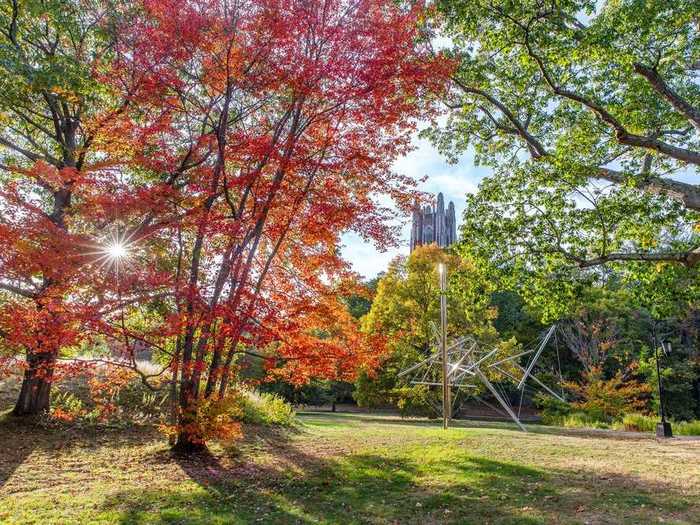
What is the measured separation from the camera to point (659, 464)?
7566 mm

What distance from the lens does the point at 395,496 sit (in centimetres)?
574

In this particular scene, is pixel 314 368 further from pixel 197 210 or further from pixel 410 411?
pixel 410 411

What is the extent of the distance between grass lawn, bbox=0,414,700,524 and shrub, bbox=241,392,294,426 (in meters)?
1.94

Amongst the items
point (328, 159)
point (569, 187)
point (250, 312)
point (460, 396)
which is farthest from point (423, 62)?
point (460, 396)

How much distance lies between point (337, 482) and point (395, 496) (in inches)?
42.1

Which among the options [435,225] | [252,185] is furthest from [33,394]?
[435,225]

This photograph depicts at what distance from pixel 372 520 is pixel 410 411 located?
68.7 ft

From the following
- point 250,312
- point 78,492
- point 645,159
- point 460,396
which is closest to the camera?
point 78,492

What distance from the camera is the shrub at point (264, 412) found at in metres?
11.5

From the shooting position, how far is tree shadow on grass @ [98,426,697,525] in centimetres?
488

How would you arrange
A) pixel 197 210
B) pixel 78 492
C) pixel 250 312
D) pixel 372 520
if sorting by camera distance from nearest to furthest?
pixel 372 520
pixel 78 492
pixel 250 312
pixel 197 210

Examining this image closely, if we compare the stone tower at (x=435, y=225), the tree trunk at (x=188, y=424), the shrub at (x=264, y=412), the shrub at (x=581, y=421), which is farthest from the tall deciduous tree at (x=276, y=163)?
the stone tower at (x=435, y=225)

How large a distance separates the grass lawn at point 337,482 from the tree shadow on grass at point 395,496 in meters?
0.02

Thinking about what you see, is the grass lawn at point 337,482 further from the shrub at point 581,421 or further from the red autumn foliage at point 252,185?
the shrub at point 581,421
